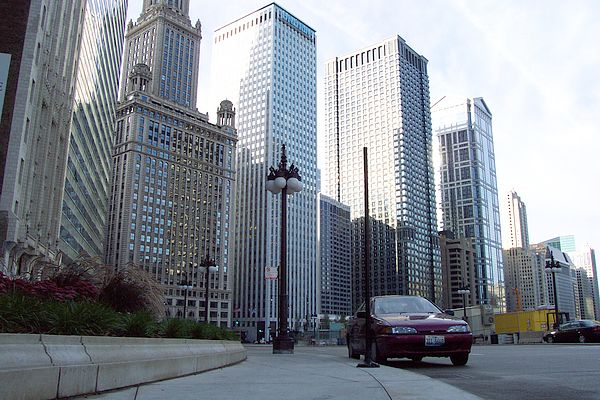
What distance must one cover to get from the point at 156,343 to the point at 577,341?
86.2 feet

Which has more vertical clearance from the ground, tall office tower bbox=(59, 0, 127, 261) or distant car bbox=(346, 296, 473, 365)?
tall office tower bbox=(59, 0, 127, 261)

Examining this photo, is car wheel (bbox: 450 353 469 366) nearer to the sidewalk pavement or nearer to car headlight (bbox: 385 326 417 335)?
car headlight (bbox: 385 326 417 335)

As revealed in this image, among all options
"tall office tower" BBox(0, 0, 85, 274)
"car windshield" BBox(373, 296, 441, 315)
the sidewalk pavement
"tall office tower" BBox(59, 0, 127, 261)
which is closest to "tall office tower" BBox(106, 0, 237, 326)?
"tall office tower" BBox(59, 0, 127, 261)

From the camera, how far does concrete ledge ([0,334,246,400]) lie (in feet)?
13.3

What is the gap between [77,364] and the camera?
4895mm

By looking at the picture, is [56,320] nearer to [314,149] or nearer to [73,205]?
[73,205]

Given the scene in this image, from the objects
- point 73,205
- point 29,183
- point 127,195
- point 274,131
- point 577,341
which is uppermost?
point 274,131

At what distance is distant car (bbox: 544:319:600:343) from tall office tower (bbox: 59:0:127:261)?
42342mm

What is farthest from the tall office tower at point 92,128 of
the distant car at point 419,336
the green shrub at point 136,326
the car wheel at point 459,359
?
the green shrub at point 136,326

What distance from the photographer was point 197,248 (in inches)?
5802

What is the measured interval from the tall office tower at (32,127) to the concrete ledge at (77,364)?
1674cm

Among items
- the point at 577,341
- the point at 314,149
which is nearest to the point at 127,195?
the point at 314,149

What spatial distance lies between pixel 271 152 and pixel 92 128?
101547 millimetres

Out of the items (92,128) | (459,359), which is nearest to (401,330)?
(459,359)
